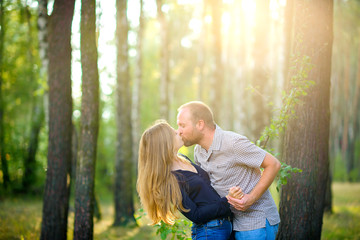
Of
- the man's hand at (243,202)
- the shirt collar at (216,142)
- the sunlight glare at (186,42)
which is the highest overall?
the sunlight glare at (186,42)

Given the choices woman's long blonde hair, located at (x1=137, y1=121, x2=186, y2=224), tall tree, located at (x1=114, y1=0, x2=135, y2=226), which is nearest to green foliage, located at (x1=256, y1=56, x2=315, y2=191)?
woman's long blonde hair, located at (x1=137, y1=121, x2=186, y2=224)

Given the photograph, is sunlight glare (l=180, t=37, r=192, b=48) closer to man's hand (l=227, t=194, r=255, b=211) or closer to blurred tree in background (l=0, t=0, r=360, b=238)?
blurred tree in background (l=0, t=0, r=360, b=238)

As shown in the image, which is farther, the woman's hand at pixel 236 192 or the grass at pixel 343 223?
the grass at pixel 343 223

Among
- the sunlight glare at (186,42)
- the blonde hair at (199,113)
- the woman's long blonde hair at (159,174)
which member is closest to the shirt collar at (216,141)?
the blonde hair at (199,113)

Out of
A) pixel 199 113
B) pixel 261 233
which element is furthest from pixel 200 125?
pixel 261 233

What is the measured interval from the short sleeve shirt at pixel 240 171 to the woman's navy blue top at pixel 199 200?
0.19 metres

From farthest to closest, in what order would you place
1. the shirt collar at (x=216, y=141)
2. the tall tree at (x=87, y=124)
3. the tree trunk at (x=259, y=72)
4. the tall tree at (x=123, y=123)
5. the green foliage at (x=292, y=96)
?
the tree trunk at (x=259, y=72) < the tall tree at (x=123, y=123) < the tall tree at (x=87, y=124) < the green foliage at (x=292, y=96) < the shirt collar at (x=216, y=141)

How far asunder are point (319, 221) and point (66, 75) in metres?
4.88

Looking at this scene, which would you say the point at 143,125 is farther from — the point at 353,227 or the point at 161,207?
the point at 161,207

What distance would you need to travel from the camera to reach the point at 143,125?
28.7m

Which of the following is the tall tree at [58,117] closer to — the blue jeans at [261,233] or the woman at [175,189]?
the woman at [175,189]

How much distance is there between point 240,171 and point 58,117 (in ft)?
12.8

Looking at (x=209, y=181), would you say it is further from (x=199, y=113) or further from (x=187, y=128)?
(x=199, y=113)

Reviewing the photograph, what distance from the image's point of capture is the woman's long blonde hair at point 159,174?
11.8ft
